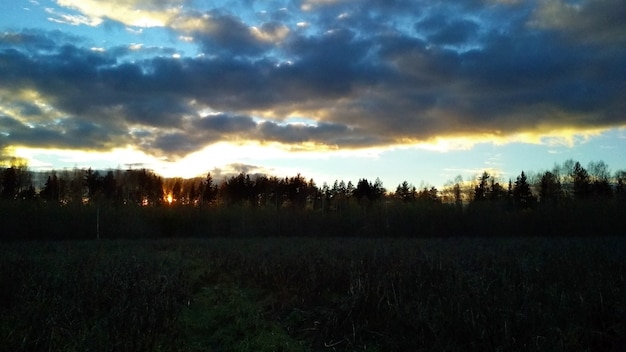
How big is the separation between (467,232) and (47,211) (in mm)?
52522

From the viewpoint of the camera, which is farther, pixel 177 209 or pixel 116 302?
pixel 177 209

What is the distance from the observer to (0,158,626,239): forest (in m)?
50.4

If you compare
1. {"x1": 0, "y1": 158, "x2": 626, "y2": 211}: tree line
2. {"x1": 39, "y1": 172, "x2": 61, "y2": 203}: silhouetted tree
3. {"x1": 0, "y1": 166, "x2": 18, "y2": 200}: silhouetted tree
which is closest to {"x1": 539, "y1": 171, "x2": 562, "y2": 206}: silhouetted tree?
{"x1": 0, "y1": 158, "x2": 626, "y2": 211}: tree line

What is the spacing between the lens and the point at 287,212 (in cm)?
6681

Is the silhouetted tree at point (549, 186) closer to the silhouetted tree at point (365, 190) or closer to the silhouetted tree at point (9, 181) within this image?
the silhouetted tree at point (365, 190)

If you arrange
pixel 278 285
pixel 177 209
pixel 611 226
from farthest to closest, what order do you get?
pixel 177 209 < pixel 611 226 < pixel 278 285

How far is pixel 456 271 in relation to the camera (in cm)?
1095

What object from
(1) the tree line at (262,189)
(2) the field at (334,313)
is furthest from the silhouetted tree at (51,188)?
(2) the field at (334,313)

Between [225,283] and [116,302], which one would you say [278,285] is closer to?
[225,283]

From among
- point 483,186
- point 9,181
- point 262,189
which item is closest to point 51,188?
point 9,181

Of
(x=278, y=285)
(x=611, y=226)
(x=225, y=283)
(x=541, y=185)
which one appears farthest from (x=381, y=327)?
(x=541, y=185)

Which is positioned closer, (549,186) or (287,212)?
(287,212)

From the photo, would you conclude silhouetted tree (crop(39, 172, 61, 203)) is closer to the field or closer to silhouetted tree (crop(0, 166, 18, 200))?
silhouetted tree (crop(0, 166, 18, 200))

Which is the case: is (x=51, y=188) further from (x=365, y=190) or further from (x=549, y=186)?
(x=549, y=186)
